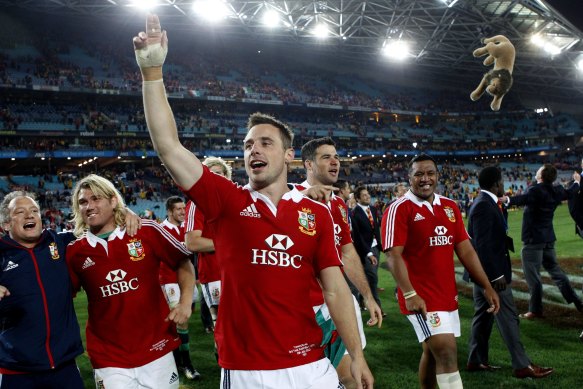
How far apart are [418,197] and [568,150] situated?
6151 cm

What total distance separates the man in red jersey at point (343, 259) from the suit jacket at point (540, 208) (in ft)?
13.0

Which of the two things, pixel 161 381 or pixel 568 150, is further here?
pixel 568 150

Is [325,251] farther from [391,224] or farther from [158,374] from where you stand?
[391,224]

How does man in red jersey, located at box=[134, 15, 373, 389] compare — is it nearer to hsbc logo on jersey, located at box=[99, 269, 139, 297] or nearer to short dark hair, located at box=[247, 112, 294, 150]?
short dark hair, located at box=[247, 112, 294, 150]

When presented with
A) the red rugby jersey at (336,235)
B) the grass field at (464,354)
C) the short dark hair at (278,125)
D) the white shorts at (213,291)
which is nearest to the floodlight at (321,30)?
the grass field at (464,354)

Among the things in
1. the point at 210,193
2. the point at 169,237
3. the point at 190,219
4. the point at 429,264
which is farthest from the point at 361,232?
the point at 210,193

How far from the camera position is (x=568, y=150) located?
2185 inches

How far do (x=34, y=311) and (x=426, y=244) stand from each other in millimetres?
3174

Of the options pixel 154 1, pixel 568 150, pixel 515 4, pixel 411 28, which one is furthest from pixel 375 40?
pixel 568 150

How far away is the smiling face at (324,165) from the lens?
4324 mm

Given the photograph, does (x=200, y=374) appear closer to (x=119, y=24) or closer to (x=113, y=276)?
(x=113, y=276)

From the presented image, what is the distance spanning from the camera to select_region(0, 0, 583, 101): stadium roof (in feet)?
104

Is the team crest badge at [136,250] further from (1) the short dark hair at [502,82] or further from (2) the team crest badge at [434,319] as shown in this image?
(1) the short dark hair at [502,82]

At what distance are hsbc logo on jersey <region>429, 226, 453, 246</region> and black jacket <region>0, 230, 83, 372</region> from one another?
119 inches
